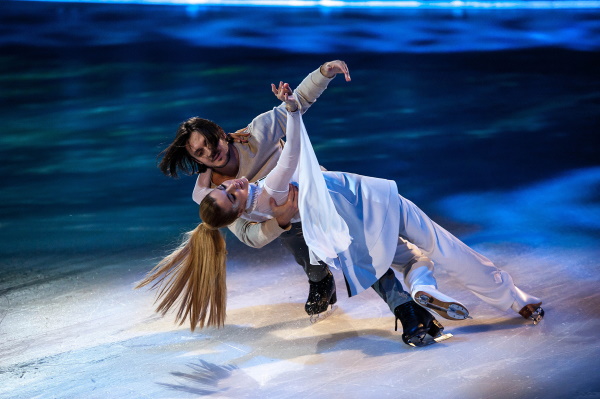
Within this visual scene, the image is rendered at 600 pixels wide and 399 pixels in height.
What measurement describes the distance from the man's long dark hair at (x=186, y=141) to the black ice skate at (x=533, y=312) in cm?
168

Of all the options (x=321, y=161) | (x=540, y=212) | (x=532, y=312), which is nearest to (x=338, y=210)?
(x=532, y=312)

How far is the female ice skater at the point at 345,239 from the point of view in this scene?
11.6 feet

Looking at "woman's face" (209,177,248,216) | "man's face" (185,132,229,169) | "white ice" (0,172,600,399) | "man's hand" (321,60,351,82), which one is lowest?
"white ice" (0,172,600,399)

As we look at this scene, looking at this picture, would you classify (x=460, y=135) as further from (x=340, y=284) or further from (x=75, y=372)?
(x=75, y=372)

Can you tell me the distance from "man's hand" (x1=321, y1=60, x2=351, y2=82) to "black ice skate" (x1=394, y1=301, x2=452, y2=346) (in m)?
1.12

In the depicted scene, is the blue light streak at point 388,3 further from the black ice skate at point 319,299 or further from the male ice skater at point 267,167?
the black ice skate at point 319,299

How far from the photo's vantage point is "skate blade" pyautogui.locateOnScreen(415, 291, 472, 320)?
11.3 ft

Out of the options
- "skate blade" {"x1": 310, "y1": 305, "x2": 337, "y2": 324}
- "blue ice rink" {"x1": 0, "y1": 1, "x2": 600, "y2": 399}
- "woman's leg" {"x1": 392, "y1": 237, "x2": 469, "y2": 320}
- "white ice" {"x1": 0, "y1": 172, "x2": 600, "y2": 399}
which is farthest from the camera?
"skate blade" {"x1": 310, "y1": 305, "x2": 337, "y2": 324}

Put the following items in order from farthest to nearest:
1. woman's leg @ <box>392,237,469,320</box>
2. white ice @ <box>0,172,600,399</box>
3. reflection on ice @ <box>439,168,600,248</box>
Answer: reflection on ice @ <box>439,168,600,248</box>, woman's leg @ <box>392,237,469,320</box>, white ice @ <box>0,172,600,399</box>

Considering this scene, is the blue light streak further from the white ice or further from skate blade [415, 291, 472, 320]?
skate blade [415, 291, 472, 320]

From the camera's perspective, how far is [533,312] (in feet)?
12.5

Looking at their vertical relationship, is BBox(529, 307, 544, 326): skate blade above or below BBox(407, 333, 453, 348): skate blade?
above

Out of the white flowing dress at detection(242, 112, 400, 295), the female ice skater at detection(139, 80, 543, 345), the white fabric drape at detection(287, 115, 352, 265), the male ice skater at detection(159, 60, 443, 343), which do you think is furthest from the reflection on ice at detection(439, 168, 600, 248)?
the white fabric drape at detection(287, 115, 352, 265)

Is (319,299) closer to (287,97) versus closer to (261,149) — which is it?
(261,149)
